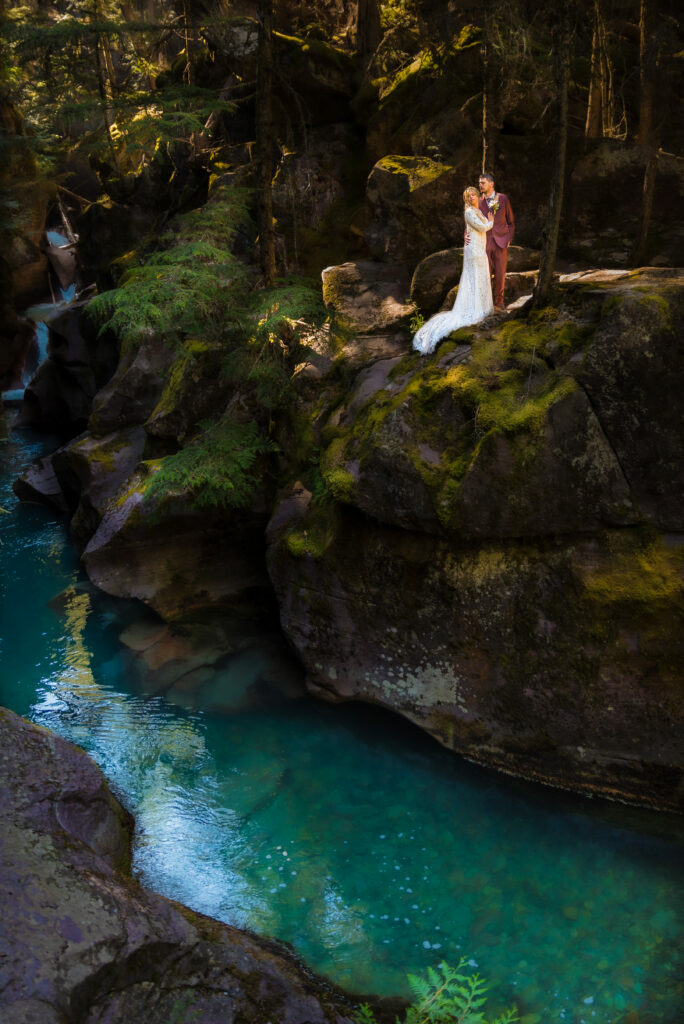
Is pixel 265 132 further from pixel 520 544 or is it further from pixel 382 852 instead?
pixel 382 852

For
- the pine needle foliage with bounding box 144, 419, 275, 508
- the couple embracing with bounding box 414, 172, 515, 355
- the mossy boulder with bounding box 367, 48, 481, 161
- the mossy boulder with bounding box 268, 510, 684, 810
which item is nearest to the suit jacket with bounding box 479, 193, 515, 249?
the couple embracing with bounding box 414, 172, 515, 355

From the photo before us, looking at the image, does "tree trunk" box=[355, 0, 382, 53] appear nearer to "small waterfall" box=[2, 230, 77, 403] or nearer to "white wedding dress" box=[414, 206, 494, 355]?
"white wedding dress" box=[414, 206, 494, 355]

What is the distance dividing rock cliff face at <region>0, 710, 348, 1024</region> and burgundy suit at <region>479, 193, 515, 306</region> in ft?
30.2

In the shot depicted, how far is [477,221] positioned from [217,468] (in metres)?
5.56

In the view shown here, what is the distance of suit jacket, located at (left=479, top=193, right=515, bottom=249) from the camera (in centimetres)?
1073

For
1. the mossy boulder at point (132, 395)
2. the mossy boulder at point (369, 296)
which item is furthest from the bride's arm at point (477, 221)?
the mossy boulder at point (132, 395)

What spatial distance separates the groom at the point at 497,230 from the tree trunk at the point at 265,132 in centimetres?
415

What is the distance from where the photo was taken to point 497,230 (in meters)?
10.8

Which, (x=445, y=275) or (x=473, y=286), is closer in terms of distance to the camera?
(x=473, y=286)

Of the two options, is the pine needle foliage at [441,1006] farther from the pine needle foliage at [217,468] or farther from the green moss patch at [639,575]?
the pine needle foliage at [217,468]

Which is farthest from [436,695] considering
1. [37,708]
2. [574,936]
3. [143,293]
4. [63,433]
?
[63,433]

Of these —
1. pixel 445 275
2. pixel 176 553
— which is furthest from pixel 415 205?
pixel 176 553

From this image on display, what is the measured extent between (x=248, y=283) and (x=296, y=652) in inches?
261

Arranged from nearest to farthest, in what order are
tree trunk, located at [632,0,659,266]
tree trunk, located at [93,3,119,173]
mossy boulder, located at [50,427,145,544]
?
1. tree trunk, located at [632,0,659,266]
2. tree trunk, located at [93,3,119,173]
3. mossy boulder, located at [50,427,145,544]
